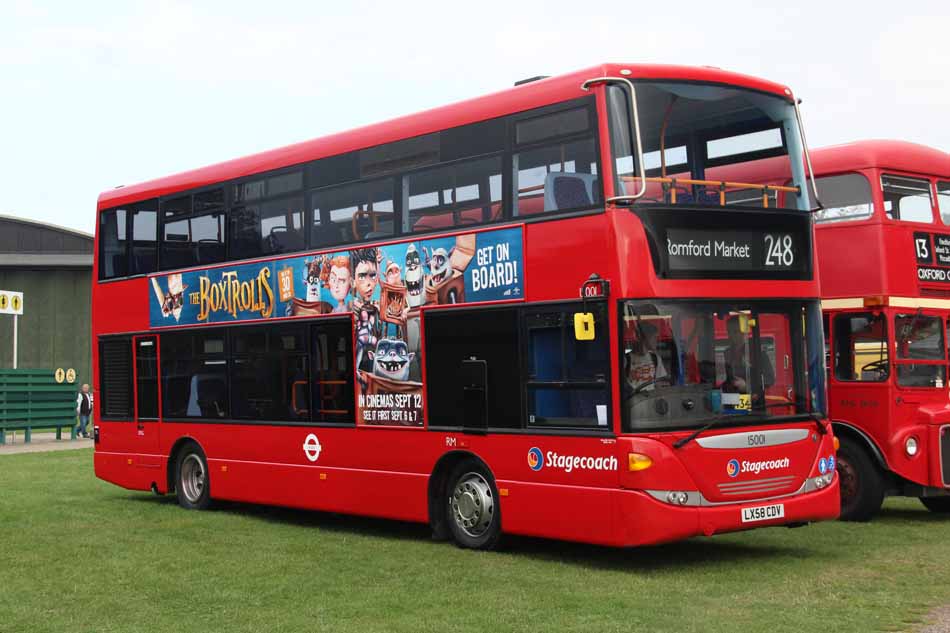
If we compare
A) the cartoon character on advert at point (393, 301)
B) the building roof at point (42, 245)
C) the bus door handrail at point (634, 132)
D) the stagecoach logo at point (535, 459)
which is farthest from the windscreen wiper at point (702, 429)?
the building roof at point (42, 245)

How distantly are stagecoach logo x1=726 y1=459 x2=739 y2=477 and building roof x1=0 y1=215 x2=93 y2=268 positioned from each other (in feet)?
158

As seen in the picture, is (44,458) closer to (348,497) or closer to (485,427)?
(348,497)

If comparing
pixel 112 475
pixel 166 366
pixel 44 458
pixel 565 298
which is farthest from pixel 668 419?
pixel 44 458

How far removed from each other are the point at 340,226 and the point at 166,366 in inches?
175

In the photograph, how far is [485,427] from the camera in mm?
13273

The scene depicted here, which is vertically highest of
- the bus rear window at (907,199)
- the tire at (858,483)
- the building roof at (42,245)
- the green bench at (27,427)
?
the building roof at (42,245)

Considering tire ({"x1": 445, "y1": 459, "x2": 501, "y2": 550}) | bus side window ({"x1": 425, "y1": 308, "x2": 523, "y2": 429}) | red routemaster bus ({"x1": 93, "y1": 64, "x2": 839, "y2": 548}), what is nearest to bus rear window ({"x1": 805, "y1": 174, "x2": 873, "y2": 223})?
red routemaster bus ({"x1": 93, "y1": 64, "x2": 839, "y2": 548})

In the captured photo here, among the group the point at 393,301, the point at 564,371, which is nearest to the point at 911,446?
the point at 564,371

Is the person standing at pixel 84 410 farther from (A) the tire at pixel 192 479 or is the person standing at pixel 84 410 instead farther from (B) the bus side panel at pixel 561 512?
(B) the bus side panel at pixel 561 512

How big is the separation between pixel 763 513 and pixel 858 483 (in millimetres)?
3821

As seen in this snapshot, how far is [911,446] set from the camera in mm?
15234

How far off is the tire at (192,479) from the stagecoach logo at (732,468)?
8.10 m

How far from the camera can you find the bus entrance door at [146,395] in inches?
738

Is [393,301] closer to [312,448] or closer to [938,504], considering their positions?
[312,448]
